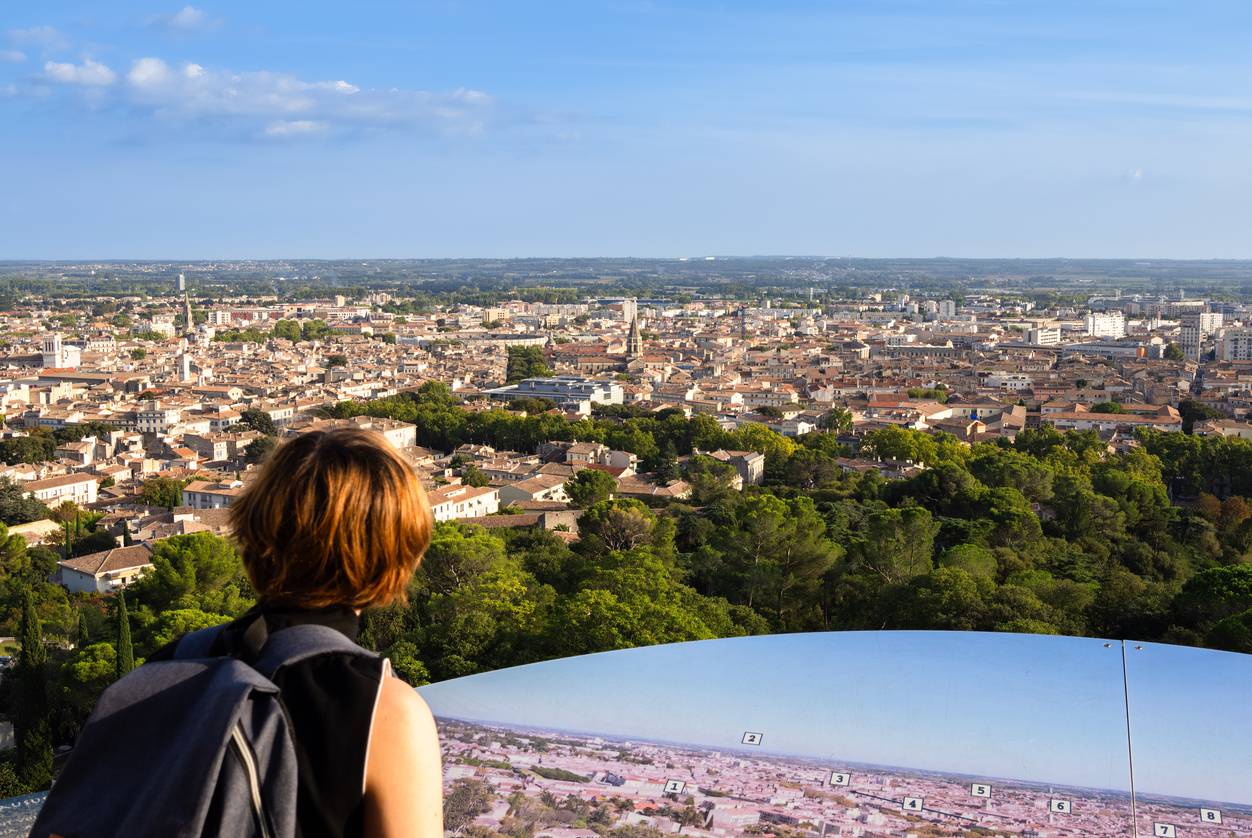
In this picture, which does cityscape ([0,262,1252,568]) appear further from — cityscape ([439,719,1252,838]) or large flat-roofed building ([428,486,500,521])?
cityscape ([439,719,1252,838])

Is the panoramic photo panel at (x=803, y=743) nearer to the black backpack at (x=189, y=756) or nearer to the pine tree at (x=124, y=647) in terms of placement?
the black backpack at (x=189, y=756)

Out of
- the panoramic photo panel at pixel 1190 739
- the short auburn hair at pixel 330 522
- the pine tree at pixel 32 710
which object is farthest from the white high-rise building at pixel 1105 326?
the short auburn hair at pixel 330 522

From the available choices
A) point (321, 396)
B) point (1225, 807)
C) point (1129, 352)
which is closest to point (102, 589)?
point (1225, 807)

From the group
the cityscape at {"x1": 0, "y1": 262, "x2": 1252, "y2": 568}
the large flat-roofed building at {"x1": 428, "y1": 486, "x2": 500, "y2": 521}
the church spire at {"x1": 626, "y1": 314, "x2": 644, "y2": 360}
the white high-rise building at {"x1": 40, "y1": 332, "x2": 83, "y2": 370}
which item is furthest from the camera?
the church spire at {"x1": 626, "y1": 314, "x2": 644, "y2": 360}

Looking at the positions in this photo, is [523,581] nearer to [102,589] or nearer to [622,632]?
[622,632]

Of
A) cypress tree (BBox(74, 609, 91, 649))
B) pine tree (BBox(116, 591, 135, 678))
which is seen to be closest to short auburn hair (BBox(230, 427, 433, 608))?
pine tree (BBox(116, 591, 135, 678))

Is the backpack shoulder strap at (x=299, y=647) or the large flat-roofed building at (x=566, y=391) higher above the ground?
the backpack shoulder strap at (x=299, y=647)
